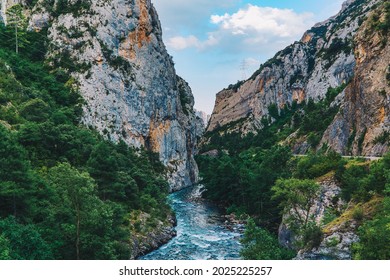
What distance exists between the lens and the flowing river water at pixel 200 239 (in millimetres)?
30688

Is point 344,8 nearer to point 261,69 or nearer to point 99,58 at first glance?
point 261,69

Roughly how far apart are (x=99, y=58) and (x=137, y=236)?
52.3m

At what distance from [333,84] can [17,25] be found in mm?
92224

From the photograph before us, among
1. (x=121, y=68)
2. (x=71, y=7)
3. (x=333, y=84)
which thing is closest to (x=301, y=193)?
(x=121, y=68)

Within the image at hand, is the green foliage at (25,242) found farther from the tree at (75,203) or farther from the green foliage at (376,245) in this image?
the green foliage at (376,245)

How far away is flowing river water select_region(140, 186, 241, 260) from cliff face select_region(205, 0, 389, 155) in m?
20.7

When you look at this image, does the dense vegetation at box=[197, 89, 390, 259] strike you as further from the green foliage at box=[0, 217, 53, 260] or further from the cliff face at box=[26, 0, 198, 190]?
the cliff face at box=[26, 0, 198, 190]

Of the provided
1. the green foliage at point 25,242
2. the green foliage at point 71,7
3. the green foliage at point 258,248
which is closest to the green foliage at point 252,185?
the green foliage at point 258,248

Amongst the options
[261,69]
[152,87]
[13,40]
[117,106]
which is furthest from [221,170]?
[261,69]

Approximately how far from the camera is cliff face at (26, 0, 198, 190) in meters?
72.7

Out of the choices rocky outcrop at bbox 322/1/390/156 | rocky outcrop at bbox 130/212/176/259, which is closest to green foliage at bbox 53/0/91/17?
rocky outcrop at bbox 322/1/390/156

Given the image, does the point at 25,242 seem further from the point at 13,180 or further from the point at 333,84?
the point at 333,84

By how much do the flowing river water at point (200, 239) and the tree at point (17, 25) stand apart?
4288 cm

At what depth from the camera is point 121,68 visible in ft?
262
